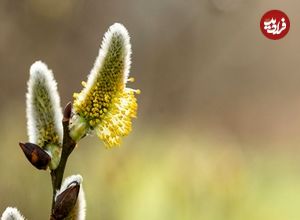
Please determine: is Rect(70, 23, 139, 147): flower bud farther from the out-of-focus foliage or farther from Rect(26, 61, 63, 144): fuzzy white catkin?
the out-of-focus foliage

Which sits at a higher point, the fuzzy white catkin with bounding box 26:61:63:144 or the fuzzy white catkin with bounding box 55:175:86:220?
the fuzzy white catkin with bounding box 26:61:63:144

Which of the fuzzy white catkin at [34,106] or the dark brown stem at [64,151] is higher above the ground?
the fuzzy white catkin at [34,106]

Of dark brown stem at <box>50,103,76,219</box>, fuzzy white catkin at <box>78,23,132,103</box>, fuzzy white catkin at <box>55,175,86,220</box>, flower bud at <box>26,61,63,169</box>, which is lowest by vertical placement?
fuzzy white catkin at <box>55,175,86,220</box>

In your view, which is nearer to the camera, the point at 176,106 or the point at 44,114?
the point at 44,114

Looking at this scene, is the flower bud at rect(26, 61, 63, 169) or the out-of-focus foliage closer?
the flower bud at rect(26, 61, 63, 169)

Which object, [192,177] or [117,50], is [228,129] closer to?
[192,177]

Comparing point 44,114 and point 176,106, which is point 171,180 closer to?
point 176,106

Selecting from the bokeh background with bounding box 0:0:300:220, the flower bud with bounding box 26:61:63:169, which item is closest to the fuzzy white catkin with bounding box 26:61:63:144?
the flower bud with bounding box 26:61:63:169

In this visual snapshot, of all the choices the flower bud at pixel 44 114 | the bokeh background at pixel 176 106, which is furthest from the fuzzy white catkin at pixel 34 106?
the bokeh background at pixel 176 106

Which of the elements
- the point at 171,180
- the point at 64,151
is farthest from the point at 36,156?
the point at 171,180

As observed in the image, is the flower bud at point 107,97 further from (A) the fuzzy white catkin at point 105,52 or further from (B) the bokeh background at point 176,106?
(B) the bokeh background at point 176,106
